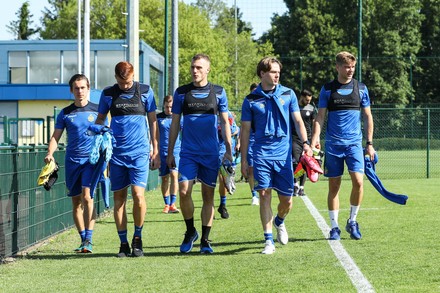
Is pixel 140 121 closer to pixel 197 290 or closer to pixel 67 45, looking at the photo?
pixel 197 290

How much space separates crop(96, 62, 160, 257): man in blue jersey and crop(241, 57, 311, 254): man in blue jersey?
1.07 m

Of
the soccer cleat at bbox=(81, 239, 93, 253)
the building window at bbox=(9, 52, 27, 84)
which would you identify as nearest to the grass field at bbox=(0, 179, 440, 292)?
the soccer cleat at bbox=(81, 239, 93, 253)

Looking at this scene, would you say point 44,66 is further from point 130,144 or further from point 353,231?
point 130,144

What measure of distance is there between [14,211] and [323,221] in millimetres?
4828

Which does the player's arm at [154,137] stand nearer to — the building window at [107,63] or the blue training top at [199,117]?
the blue training top at [199,117]

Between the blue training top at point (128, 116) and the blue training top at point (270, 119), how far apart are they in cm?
112

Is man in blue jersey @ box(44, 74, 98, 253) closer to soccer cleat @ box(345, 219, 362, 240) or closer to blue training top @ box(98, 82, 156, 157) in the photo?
blue training top @ box(98, 82, 156, 157)

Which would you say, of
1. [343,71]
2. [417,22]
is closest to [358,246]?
[343,71]

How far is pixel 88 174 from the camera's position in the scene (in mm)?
10836

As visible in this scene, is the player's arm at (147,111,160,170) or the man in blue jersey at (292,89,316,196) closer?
the player's arm at (147,111,160,170)

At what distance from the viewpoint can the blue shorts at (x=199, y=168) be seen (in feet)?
33.1

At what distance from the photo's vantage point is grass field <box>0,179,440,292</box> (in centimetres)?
784

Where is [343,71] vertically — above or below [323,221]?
above

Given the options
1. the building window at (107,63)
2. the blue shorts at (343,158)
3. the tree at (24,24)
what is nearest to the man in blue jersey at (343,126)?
the blue shorts at (343,158)
